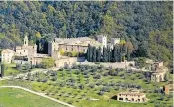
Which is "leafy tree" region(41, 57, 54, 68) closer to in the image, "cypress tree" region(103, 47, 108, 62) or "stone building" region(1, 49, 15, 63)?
"stone building" region(1, 49, 15, 63)

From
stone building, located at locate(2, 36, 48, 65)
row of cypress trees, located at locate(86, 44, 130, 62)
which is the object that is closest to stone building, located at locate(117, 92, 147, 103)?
row of cypress trees, located at locate(86, 44, 130, 62)

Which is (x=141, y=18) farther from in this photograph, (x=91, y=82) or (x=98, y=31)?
(x=91, y=82)

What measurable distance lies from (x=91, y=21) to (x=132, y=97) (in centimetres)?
2893

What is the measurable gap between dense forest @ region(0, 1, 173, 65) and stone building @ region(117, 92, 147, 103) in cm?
1686

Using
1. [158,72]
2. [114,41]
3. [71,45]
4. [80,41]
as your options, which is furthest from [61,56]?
[158,72]

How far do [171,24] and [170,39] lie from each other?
3.20 meters

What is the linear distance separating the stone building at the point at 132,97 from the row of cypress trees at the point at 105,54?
349 inches

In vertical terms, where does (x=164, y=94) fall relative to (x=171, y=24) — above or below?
below

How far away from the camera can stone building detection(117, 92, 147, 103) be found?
198 ft

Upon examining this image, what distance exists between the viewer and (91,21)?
88500 mm

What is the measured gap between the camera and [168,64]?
73312 mm

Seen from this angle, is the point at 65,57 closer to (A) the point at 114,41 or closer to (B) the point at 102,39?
(B) the point at 102,39

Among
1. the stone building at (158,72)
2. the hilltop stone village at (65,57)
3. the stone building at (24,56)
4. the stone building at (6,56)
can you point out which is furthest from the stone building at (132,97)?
the stone building at (6,56)

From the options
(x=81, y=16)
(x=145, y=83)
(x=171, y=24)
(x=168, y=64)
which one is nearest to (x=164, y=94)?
(x=145, y=83)
